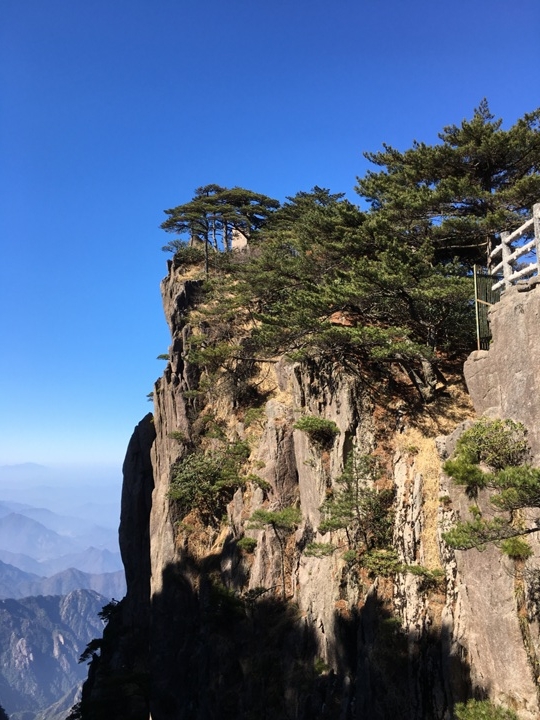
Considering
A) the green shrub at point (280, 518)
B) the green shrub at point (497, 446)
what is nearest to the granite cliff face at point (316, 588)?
the green shrub at point (280, 518)

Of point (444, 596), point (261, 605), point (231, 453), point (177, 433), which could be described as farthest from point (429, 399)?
point (177, 433)

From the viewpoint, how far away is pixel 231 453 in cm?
2662

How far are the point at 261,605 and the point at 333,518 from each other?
743 centimetres

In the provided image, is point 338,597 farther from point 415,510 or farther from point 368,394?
point 368,394

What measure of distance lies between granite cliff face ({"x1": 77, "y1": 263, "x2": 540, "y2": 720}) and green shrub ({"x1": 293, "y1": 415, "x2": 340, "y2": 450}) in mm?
195

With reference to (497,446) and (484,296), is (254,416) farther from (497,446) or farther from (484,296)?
(497,446)

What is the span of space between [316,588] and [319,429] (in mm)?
5662

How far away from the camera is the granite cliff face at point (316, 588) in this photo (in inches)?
435

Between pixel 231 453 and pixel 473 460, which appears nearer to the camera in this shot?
pixel 473 460

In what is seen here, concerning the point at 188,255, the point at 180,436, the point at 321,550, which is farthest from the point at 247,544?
the point at 188,255

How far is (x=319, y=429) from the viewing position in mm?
18375

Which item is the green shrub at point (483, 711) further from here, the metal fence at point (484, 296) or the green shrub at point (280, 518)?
the green shrub at point (280, 518)

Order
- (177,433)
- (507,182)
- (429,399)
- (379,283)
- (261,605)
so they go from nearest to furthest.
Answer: (379,283), (429,399), (507,182), (261,605), (177,433)

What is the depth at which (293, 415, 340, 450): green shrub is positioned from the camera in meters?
18.0
